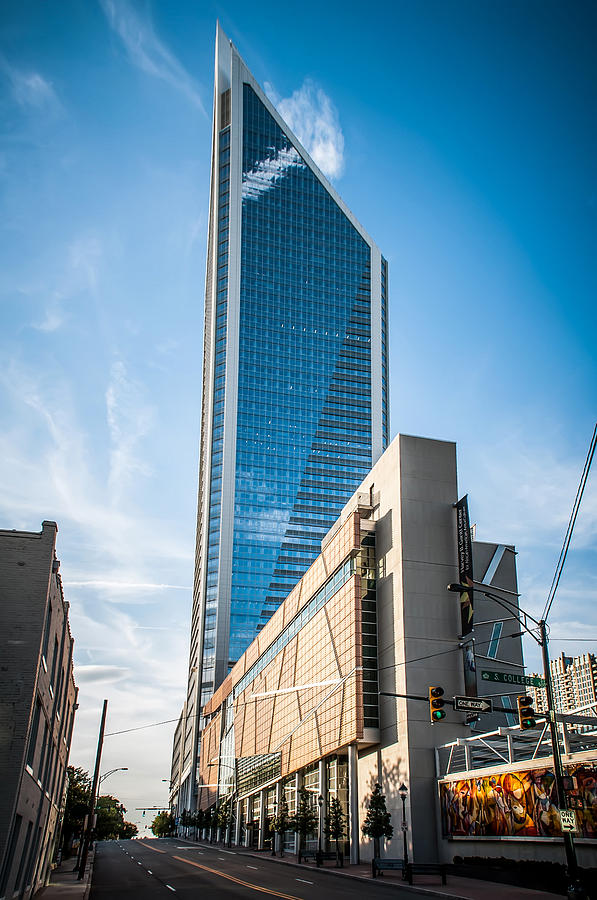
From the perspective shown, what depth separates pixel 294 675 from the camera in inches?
2702

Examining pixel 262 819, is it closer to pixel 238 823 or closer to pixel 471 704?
pixel 238 823

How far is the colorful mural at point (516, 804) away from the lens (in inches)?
1174

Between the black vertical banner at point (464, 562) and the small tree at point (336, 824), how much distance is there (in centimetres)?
1529

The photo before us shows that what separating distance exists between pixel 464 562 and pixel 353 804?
18.2 meters

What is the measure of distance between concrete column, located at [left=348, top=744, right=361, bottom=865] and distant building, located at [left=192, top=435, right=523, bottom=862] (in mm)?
93

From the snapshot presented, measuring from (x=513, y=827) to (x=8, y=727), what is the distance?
25.9 meters

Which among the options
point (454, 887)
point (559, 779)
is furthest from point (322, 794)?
point (559, 779)

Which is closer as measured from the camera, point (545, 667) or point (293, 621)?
point (545, 667)

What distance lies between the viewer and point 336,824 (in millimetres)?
49688

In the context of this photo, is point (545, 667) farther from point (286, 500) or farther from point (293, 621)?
point (286, 500)

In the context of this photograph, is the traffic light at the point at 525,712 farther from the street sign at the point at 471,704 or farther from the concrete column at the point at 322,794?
the concrete column at the point at 322,794

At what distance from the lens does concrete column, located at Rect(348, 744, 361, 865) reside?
165 feet

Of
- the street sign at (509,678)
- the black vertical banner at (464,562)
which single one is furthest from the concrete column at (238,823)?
the street sign at (509,678)

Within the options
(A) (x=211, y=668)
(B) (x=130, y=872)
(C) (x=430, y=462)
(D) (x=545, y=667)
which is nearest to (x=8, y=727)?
(D) (x=545, y=667)
